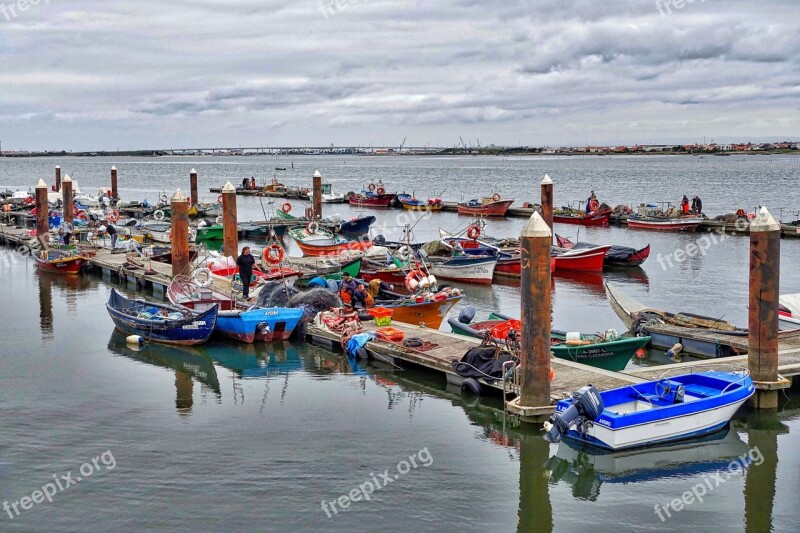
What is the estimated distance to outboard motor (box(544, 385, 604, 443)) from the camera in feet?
48.1

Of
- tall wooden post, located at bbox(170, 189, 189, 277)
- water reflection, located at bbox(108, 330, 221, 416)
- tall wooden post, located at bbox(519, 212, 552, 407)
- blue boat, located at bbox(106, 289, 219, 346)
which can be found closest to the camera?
tall wooden post, located at bbox(519, 212, 552, 407)

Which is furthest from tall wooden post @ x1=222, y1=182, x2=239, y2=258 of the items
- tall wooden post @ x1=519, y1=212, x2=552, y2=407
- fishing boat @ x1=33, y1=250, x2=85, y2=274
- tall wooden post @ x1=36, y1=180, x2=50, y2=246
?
tall wooden post @ x1=519, y1=212, x2=552, y2=407

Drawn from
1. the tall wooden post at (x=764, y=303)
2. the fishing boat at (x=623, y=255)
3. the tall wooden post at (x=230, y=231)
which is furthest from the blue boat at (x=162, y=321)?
the fishing boat at (x=623, y=255)

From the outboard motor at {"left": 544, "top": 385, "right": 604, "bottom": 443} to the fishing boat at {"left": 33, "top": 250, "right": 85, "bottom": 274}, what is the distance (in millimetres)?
26310

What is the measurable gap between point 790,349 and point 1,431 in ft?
51.7

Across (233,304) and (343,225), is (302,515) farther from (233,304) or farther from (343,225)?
(343,225)

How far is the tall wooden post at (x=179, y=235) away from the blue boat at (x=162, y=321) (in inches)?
143

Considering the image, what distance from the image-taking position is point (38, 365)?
2170 cm

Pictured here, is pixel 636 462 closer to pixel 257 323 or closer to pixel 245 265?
pixel 257 323

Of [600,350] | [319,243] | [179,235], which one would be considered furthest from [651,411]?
[319,243]

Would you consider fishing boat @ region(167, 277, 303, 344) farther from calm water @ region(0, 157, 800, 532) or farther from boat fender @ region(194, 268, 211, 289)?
boat fender @ region(194, 268, 211, 289)

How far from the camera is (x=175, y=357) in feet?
74.4

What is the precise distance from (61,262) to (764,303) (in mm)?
27972

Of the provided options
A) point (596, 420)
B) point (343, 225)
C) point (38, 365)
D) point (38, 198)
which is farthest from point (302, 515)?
point (343, 225)
